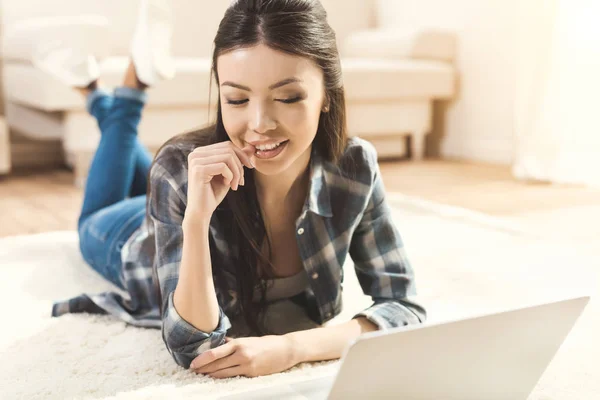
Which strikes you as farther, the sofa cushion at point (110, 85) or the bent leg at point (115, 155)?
the sofa cushion at point (110, 85)

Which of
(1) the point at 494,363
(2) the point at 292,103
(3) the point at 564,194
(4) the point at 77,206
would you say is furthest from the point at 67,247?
(3) the point at 564,194

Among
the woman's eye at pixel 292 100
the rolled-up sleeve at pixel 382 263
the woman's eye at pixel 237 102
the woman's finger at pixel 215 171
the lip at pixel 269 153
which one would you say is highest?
the woman's eye at pixel 292 100

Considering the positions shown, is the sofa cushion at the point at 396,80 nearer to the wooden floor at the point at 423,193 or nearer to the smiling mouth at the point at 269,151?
the wooden floor at the point at 423,193

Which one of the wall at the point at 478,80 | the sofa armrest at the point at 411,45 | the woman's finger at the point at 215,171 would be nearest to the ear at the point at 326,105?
the woman's finger at the point at 215,171

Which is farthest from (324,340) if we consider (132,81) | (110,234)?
(132,81)

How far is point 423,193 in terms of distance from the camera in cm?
275

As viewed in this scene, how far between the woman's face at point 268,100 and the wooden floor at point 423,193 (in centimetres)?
136

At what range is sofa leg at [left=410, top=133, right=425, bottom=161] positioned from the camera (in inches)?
147

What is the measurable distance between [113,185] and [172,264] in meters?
0.75

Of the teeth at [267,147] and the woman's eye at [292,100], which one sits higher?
Result: the woman's eye at [292,100]

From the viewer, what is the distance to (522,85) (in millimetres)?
3098

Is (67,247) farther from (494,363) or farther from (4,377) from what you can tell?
(494,363)

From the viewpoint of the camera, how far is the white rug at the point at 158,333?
1.04 m

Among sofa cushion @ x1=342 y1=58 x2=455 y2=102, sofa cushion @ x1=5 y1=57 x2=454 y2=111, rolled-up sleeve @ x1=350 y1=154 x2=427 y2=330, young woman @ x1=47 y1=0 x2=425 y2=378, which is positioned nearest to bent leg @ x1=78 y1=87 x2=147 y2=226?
young woman @ x1=47 y1=0 x2=425 y2=378
